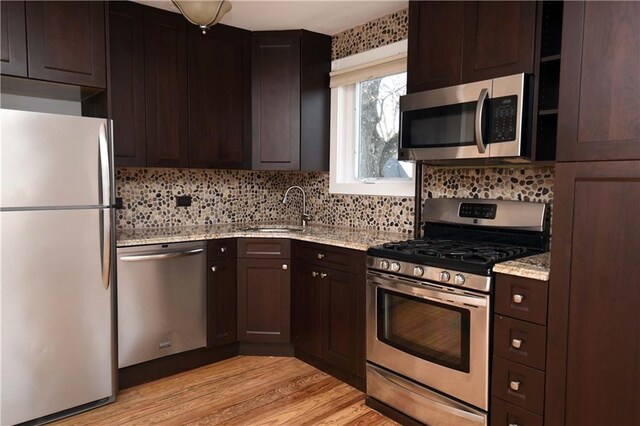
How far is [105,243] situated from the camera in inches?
96.5

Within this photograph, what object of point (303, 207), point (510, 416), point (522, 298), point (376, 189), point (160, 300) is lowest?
point (510, 416)

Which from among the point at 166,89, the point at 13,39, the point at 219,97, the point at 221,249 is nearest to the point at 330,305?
the point at 221,249

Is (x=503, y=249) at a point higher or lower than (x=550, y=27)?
lower

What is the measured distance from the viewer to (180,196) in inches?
138

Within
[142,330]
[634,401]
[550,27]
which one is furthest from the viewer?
[142,330]

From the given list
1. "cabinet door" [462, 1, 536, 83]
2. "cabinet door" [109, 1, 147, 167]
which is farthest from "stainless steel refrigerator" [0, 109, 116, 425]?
"cabinet door" [462, 1, 536, 83]

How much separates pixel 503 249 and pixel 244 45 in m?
2.42

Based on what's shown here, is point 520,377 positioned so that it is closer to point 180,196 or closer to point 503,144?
point 503,144

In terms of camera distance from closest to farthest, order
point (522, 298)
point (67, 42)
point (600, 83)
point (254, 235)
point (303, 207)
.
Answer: point (600, 83), point (522, 298), point (67, 42), point (254, 235), point (303, 207)

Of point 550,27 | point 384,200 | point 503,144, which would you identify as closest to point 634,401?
point 503,144

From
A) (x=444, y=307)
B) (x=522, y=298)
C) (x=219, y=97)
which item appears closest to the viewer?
(x=522, y=298)

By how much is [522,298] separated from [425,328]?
535mm

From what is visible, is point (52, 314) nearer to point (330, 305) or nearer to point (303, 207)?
point (330, 305)

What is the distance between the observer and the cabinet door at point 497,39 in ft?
6.88
